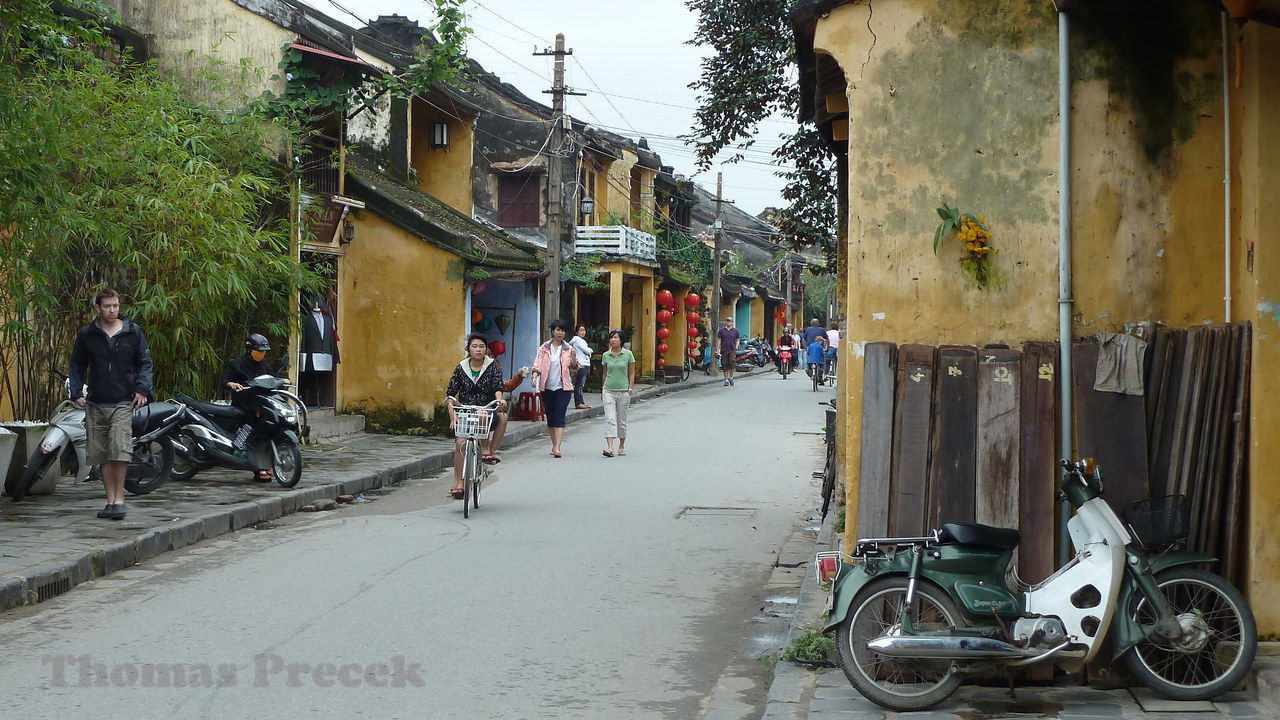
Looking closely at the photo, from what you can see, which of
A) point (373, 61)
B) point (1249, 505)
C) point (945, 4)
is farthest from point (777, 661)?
point (373, 61)

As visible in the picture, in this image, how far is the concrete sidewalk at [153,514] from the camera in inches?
324

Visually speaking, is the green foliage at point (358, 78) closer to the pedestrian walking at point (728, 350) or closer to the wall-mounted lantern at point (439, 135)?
the wall-mounted lantern at point (439, 135)

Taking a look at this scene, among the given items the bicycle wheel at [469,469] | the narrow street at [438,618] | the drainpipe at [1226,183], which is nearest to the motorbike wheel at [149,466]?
the narrow street at [438,618]

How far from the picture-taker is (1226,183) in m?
5.95

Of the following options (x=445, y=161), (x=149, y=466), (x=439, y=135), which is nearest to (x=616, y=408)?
(x=149, y=466)

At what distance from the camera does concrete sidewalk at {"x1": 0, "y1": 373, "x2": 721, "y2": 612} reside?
27.0 feet

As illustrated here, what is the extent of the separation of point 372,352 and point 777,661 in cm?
1400

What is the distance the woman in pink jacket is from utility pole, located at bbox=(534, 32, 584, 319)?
6.32 metres

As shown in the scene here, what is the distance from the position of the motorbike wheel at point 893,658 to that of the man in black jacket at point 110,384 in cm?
697

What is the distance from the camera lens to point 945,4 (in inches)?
257

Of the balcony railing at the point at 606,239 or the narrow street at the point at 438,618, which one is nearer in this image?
the narrow street at the point at 438,618

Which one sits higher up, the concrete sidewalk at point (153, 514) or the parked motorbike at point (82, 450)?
the parked motorbike at point (82, 450)

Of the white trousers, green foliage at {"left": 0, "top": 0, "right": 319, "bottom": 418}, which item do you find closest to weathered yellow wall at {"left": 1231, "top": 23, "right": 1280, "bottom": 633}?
green foliage at {"left": 0, "top": 0, "right": 319, "bottom": 418}

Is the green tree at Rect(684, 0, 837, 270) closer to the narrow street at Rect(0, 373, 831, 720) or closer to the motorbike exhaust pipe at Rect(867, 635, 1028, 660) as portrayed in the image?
the narrow street at Rect(0, 373, 831, 720)
